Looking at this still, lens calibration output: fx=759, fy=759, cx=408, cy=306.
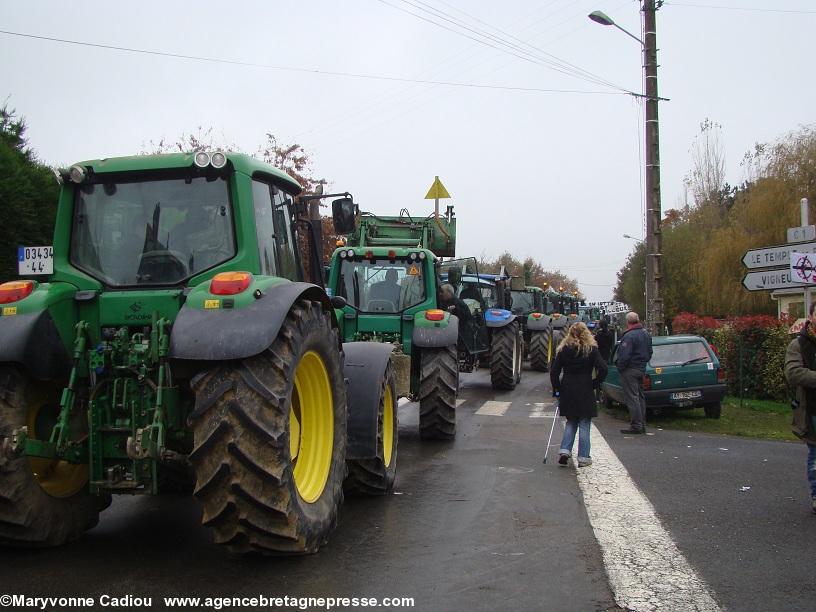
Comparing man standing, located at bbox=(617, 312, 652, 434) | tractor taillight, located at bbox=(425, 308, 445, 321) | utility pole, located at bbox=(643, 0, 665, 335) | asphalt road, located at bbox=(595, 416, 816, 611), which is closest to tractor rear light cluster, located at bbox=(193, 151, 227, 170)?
asphalt road, located at bbox=(595, 416, 816, 611)

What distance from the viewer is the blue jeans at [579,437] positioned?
8.46m

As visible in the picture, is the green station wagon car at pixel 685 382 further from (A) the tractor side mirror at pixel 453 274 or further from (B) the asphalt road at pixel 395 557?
(B) the asphalt road at pixel 395 557

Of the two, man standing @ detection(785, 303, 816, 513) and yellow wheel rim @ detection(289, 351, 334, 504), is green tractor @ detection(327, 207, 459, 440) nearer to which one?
yellow wheel rim @ detection(289, 351, 334, 504)

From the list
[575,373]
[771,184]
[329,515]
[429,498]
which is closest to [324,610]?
[329,515]

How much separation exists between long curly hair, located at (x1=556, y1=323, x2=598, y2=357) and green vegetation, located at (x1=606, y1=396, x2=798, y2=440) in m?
4.12

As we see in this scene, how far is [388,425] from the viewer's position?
7.18 metres

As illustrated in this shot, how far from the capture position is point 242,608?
3.95 metres

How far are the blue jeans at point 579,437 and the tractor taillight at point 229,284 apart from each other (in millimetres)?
5094

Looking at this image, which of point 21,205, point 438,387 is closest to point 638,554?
point 438,387

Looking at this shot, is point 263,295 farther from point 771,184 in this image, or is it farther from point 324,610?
point 771,184

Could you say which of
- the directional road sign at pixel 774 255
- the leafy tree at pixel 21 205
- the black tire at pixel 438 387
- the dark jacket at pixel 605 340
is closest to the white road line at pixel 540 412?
the dark jacket at pixel 605 340

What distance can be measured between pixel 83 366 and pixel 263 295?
3.95 feet

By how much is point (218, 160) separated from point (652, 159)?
1306 cm

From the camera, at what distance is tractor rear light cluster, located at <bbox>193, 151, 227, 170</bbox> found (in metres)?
5.02
